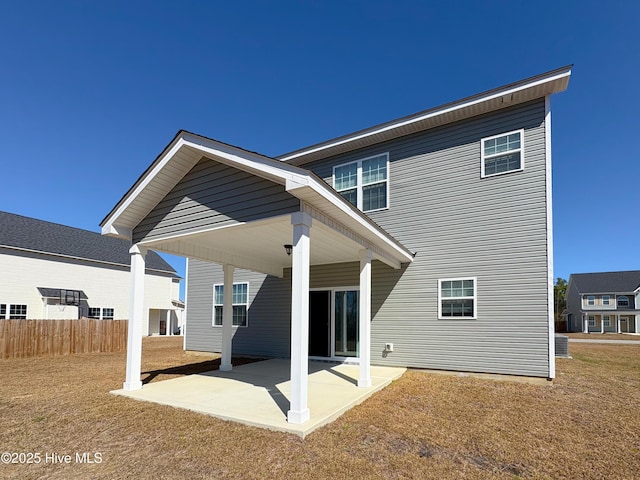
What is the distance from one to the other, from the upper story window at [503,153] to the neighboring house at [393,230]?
3 cm

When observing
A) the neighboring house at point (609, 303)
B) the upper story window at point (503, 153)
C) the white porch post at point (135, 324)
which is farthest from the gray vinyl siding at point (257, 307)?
the neighboring house at point (609, 303)

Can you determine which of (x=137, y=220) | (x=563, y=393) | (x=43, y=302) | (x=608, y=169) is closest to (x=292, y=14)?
(x=137, y=220)

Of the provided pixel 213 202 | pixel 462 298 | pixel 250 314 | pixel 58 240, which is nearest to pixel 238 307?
pixel 250 314

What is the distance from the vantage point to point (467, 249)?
862 centimetres

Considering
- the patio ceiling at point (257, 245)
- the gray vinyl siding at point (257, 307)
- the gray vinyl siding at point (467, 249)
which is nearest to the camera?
the patio ceiling at point (257, 245)

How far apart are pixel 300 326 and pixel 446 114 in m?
6.74

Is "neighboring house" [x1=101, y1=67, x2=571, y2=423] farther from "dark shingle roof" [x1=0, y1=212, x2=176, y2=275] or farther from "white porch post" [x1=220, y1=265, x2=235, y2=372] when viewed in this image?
"dark shingle roof" [x1=0, y1=212, x2=176, y2=275]

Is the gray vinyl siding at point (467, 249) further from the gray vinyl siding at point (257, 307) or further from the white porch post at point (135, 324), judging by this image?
the white porch post at point (135, 324)

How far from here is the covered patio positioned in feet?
15.7

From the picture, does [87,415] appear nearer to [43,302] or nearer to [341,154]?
Result: [341,154]

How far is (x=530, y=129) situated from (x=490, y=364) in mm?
5407

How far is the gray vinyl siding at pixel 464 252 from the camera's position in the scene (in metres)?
7.84

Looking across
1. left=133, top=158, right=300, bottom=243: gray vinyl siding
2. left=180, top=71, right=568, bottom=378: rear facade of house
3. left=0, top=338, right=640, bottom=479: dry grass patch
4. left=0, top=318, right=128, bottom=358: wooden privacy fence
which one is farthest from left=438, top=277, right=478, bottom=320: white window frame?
left=0, top=318, right=128, bottom=358: wooden privacy fence

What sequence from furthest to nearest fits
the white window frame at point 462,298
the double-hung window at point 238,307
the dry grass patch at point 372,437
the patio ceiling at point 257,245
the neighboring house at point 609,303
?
the neighboring house at point 609,303
the double-hung window at point 238,307
the white window frame at point 462,298
the patio ceiling at point 257,245
the dry grass patch at point 372,437
